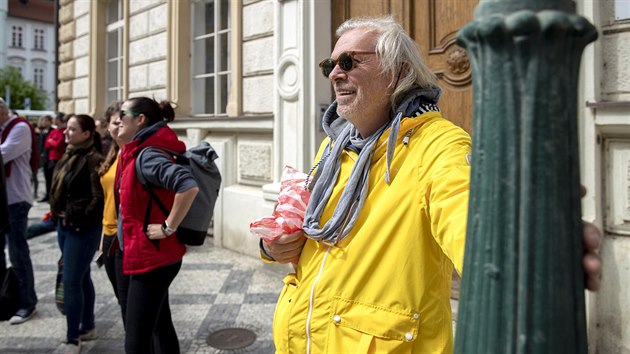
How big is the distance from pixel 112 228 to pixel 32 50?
188 ft

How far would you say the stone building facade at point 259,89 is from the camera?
302 cm

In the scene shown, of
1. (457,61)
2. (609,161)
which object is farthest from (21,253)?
(609,161)

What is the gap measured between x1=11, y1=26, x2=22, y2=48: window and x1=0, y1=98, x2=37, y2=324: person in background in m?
55.0

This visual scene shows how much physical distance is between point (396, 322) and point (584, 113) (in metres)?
2.42

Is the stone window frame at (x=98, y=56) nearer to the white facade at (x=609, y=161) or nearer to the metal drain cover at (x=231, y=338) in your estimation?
the metal drain cover at (x=231, y=338)

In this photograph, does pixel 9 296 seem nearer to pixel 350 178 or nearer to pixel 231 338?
A: pixel 231 338

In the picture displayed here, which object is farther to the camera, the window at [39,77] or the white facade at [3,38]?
the window at [39,77]

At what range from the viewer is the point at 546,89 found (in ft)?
2.20

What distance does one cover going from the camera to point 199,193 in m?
2.85

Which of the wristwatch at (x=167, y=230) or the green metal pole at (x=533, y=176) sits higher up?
the green metal pole at (x=533, y=176)

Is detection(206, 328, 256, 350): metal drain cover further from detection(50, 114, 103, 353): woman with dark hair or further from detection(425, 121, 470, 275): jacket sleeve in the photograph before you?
detection(425, 121, 470, 275): jacket sleeve

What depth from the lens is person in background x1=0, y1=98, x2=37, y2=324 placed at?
163 inches

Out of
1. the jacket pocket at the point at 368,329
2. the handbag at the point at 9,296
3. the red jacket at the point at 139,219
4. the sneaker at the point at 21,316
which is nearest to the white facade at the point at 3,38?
the sneaker at the point at 21,316

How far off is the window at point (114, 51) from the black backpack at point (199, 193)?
7.20 m
